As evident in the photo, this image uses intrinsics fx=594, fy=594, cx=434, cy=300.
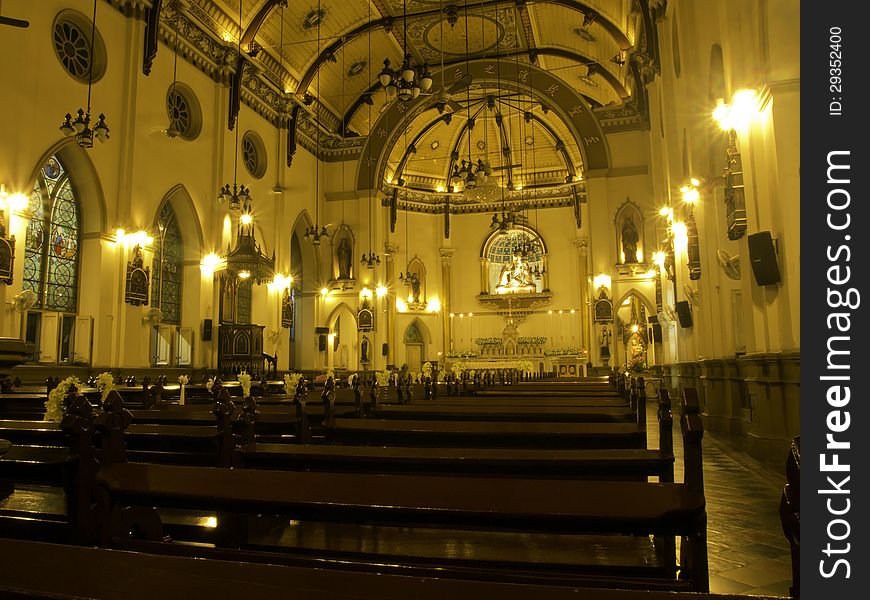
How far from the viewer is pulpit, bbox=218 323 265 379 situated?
16047mm

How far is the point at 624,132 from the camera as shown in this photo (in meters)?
20.2

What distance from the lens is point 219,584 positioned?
1124 millimetres

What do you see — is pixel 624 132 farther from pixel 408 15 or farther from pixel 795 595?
pixel 795 595

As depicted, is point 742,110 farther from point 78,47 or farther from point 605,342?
point 605,342

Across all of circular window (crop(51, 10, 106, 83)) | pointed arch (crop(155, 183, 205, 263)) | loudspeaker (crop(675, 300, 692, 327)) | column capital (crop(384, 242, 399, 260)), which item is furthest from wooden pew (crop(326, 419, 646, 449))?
column capital (crop(384, 242, 399, 260))

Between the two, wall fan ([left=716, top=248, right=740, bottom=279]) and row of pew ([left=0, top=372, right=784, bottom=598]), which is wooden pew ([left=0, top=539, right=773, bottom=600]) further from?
wall fan ([left=716, top=248, right=740, bottom=279])

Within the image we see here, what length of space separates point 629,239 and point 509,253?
8.16 m

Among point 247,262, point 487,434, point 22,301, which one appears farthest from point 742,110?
point 247,262

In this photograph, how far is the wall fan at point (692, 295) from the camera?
10.1 metres

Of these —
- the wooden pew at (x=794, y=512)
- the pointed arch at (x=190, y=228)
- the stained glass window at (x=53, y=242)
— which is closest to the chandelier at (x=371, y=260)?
the pointed arch at (x=190, y=228)

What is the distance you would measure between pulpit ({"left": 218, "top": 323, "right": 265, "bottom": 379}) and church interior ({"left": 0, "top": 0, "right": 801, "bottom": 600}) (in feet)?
0.30

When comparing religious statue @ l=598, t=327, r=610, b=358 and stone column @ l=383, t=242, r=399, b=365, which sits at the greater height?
stone column @ l=383, t=242, r=399, b=365
